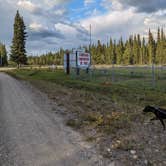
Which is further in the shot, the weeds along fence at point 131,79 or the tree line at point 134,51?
the tree line at point 134,51

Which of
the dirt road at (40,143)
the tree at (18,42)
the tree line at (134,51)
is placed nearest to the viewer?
the dirt road at (40,143)

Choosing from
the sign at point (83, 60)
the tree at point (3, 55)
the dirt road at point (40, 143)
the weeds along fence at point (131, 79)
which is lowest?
the dirt road at point (40, 143)

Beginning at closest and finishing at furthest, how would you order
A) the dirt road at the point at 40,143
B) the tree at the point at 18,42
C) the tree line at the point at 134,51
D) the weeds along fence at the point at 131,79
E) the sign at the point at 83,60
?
the dirt road at the point at 40,143, the weeds along fence at the point at 131,79, the sign at the point at 83,60, the tree at the point at 18,42, the tree line at the point at 134,51

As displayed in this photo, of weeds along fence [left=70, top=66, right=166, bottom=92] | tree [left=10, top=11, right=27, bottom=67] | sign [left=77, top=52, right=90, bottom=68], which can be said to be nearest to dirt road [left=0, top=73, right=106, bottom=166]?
weeds along fence [left=70, top=66, right=166, bottom=92]

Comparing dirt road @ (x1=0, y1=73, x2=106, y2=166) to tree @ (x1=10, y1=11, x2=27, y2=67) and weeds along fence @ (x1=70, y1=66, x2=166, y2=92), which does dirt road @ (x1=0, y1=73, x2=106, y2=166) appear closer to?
weeds along fence @ (x1=70, y1=66, x2=166, y2=92)

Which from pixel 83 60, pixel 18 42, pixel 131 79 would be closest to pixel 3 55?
pixel 18 42

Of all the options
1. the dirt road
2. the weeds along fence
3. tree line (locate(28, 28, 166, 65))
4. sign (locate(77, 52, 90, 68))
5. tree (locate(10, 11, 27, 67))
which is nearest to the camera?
the dirt road

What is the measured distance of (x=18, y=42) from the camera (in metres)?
52.0

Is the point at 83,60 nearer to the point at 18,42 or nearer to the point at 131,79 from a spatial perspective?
the point at 131,79

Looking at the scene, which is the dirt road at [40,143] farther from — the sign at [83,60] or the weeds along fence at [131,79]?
the sign at [83,60]

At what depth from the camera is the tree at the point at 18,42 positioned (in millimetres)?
51906

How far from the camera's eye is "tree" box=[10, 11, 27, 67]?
2044 inches

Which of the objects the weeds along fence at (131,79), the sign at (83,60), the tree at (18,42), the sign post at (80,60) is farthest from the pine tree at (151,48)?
the sign at (83,60)

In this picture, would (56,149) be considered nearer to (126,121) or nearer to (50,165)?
(50,165)
